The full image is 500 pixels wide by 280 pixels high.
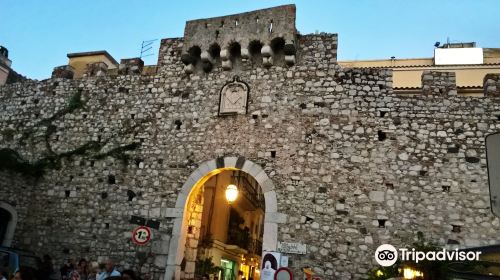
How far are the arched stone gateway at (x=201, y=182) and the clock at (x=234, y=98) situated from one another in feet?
4.05

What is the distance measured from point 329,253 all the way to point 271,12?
233 inches

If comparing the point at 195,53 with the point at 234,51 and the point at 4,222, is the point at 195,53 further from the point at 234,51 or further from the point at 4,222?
the point at 4,222

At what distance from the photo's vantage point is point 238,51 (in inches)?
440

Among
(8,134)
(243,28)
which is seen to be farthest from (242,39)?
(8,134)

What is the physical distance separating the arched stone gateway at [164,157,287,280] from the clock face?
1248 mm

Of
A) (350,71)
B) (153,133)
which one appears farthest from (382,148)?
(153,133)

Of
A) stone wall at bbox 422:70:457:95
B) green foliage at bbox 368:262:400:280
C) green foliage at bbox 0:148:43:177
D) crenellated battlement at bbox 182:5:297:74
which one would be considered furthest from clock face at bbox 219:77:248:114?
green foliage at bbox 0:148:43:177

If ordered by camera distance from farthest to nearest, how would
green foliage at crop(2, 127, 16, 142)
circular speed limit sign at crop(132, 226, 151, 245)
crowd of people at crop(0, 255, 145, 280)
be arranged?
green foliage at crop(2, 127, 16, 142) → circular speed limit sign at crop(132, 226, 151, 245) → crowd of people at crop(0, 255, 145, 280)

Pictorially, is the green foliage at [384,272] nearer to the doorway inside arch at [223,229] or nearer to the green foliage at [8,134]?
the doorway inside arch at [223,229]

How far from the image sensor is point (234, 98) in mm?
10812

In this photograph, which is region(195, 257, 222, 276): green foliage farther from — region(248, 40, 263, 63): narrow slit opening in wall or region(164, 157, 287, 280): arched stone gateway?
region(248, 40, 263, 63): narrow slit opening in wall

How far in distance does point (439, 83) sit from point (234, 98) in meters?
4.71

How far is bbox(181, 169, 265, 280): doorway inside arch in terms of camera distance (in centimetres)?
1083

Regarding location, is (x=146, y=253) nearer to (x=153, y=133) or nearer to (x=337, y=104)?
(x=153, y=133)
